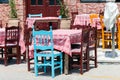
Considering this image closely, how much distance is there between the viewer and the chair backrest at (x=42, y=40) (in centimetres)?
1046

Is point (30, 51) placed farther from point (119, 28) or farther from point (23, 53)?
point (119, 28)

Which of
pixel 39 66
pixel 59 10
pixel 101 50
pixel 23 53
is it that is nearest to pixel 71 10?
pixel 59 10

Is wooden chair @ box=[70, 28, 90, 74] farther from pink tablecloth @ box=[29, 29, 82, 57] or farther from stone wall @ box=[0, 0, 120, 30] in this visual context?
stone wall @ box=[0, 0, 120, 30]

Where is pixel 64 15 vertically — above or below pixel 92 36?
above

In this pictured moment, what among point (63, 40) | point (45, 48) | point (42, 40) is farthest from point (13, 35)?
point (63, 40)

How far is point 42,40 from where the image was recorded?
10609mm

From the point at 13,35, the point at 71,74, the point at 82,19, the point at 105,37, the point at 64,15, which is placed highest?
the point at 64,15

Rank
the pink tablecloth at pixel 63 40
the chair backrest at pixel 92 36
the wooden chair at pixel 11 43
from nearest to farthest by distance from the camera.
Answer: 1. the pink tablecloth at pixel 63 40
2. the chair backrest at pixel 92 36
3. the wooden chair at pixel 11 43

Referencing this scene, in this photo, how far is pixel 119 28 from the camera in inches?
572

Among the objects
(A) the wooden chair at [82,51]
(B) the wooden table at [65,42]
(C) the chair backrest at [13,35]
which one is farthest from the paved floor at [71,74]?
(C) the chair backrest at [13,35]

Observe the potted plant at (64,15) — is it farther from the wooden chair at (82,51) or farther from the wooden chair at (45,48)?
the wooden chair at (45,48)

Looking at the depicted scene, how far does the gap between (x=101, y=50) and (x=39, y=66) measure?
3815 mm

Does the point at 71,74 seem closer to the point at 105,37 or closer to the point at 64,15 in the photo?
the point at 105,37

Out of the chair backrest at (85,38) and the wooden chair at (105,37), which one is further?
the wooden chair at (105,37)
